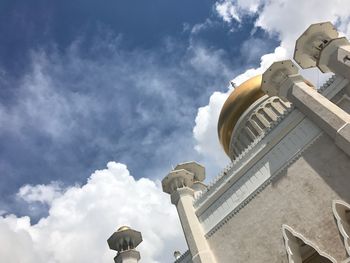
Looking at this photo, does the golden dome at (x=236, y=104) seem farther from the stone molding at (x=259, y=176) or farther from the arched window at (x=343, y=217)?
the arched window at (x=343, y=217)

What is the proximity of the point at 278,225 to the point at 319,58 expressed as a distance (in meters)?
4.74

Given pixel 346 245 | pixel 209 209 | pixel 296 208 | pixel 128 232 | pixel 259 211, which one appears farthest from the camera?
pixel 128 232

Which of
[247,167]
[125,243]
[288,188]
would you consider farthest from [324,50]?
[125,243]

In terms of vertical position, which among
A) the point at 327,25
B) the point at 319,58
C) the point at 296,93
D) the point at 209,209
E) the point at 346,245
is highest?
the point at 327,25

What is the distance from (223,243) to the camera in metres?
10.3

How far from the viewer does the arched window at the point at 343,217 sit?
7969 mm

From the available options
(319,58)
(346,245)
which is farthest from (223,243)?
(319,58)

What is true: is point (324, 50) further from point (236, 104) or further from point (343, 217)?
point (236, 104)

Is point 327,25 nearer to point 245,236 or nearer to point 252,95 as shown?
point 252,95

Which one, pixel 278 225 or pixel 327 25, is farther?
pixel 327 25

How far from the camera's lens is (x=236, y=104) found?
52.2 ft

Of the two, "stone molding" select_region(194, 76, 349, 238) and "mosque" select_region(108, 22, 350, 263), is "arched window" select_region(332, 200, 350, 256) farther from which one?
"stone molding" select_region(194, 76, 349, 238)

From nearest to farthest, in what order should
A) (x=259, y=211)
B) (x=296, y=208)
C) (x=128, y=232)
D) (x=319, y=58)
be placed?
(x=296, y=208) → (x=259, y=211) → (x=319, y=58) → (x=128, y=232)

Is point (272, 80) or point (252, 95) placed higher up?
point (252, 95)
